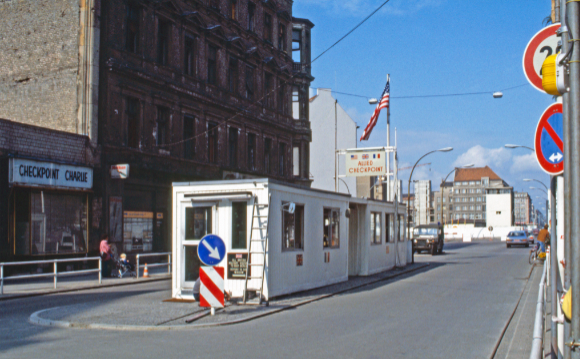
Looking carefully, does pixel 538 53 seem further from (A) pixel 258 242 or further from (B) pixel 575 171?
(A) pixel 258 242

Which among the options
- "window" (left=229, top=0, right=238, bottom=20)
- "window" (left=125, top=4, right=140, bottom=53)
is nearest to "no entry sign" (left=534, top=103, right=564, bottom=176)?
"window" (left=125, top=4, right=140, bottom=53)

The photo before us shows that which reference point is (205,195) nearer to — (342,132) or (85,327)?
(85,327)

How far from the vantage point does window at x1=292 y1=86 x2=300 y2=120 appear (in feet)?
139

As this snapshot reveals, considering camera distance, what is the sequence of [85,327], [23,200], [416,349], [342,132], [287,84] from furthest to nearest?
1. [342,132]
2. [287,84]
3. [23,200]
4. [85,327]
5. [416,349]

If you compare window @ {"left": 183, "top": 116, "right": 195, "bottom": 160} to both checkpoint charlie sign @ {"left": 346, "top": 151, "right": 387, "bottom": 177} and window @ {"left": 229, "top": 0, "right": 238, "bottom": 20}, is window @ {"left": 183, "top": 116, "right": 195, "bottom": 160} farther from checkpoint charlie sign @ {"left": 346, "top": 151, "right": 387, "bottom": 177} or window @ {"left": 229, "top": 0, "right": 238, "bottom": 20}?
checkpoint charlie sign @ {"left": 346, "top": 151, "right": 387, "bottom": 177}

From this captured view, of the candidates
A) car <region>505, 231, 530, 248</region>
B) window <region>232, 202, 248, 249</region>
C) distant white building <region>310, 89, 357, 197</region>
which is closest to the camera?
window <region>232, 202, 248, 249</region>

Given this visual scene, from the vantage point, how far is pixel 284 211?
14758 mm

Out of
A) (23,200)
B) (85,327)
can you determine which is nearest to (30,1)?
(23,200)

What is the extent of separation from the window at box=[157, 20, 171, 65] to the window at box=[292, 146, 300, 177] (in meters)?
15.5

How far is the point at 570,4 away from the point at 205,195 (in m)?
10.7

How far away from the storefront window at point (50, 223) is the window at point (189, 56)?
1004cm

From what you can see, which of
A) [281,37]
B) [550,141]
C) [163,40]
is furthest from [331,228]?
[281,37]

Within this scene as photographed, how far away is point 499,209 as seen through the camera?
13975 cm

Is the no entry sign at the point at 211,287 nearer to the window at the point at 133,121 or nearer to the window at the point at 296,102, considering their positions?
the window at the point at 133,121
